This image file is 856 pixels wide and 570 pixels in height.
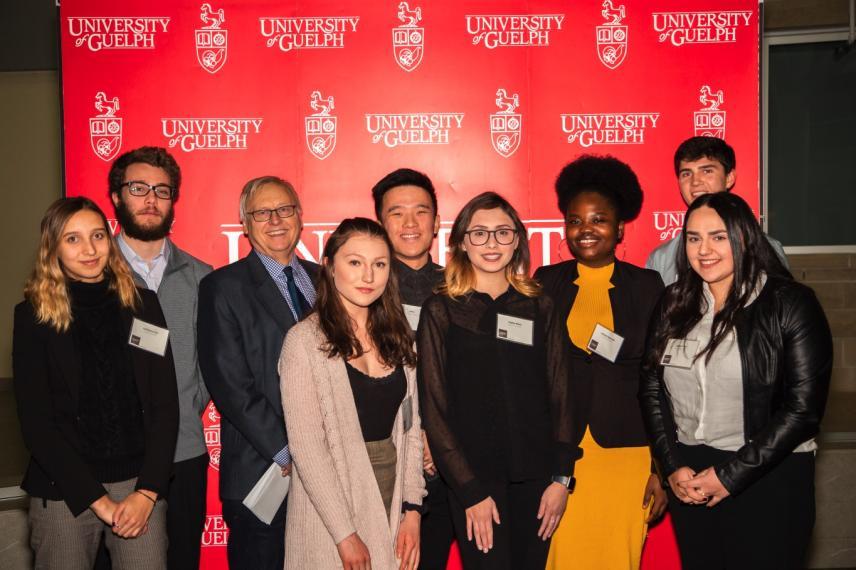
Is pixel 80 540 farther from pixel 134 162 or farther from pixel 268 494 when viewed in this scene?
pixel 134 162

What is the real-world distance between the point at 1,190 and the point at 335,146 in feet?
21.3

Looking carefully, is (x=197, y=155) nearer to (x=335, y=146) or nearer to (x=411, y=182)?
(x=335, y=146)

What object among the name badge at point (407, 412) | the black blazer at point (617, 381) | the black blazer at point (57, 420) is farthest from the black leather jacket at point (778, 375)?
the black blazer at point (57, 420)

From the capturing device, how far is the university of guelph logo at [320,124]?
12.2 feet

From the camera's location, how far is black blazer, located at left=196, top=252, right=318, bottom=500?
256cm

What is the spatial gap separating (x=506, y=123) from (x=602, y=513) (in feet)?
7.27

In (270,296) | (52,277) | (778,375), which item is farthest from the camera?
(270,296)

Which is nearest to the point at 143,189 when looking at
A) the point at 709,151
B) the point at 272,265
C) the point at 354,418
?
the point at 272,265

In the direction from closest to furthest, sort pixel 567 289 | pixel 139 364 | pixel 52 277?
pixel 52 277 < pixel 139 364 < pixel 567 289

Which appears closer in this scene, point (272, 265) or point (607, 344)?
point (607, 344)

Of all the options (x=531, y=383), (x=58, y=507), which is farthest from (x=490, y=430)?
(x=58, y=507)

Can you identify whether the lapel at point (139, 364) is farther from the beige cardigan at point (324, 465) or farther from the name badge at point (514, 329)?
the name badge at point (514, 329)

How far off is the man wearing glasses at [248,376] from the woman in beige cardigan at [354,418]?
1.51ft

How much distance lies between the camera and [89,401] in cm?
233
